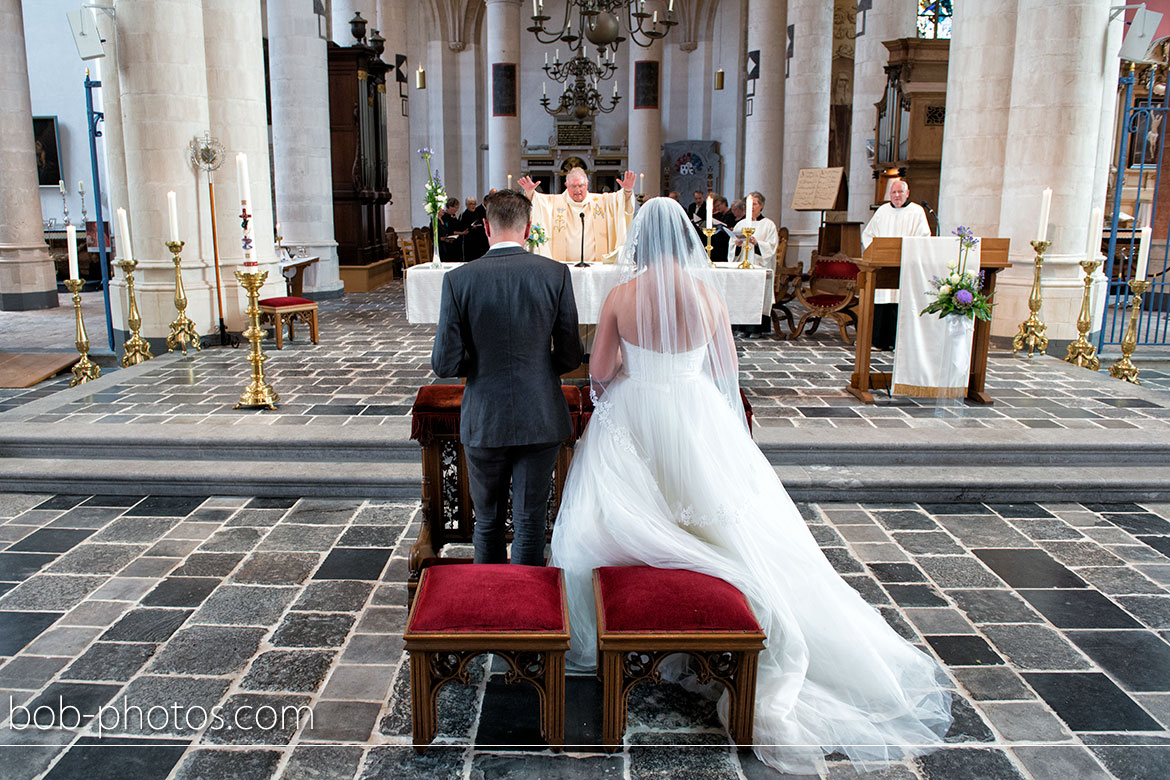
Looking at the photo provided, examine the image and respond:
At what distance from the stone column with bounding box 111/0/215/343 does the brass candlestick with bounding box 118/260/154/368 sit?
1.33 feet

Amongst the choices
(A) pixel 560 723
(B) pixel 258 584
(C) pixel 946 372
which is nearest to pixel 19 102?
(B) pixel 258 584

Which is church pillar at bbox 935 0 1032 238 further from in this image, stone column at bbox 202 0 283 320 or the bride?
stone column at bbox 202 0 283 320

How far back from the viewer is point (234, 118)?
1023 cm

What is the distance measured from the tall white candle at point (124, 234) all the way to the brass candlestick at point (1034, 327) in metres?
8.81

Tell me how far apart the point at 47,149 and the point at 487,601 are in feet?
62.3

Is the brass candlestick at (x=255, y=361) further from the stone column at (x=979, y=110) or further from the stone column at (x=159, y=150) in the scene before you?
the stone column at (x=979, y=110)

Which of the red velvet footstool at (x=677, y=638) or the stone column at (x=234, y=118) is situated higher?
the stone column at (x=234, y=118)

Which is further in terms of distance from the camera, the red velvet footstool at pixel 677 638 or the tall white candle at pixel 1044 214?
the tall white candle at pixel 1044 214

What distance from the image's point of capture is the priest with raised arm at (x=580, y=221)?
26.0 ft

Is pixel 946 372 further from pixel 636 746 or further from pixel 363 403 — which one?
pixel 636 746

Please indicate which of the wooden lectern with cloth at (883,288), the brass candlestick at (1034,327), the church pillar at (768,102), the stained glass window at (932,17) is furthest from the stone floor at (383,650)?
the stained glass window at (932,17)

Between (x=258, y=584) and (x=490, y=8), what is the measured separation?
18.3m

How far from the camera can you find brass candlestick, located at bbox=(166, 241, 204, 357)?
9336 millimetres

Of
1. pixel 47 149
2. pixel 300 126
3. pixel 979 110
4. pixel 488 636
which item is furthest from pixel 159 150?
pixel 47 149
